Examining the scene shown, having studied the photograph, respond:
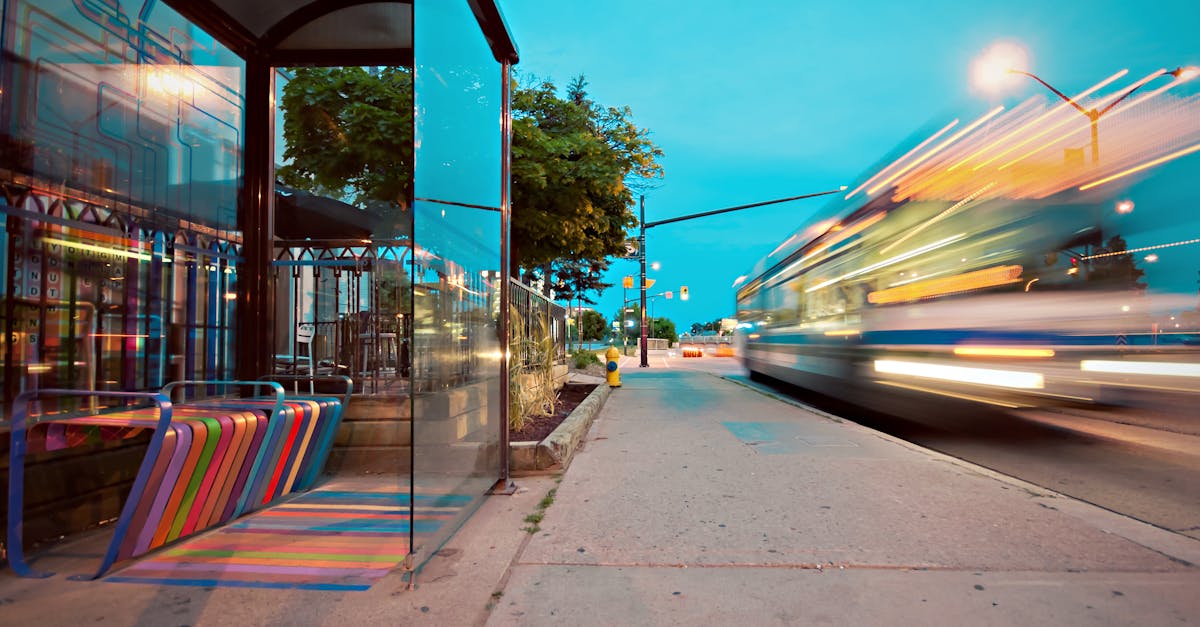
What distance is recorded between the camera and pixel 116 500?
421cm

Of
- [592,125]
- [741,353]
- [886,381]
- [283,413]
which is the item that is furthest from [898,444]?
[741,353]

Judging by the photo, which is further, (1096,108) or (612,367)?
(612,367)

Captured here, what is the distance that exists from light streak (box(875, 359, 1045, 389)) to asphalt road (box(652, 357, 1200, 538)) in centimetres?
33

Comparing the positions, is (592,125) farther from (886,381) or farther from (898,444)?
(898,444)

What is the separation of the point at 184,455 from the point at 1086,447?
9.25 metres

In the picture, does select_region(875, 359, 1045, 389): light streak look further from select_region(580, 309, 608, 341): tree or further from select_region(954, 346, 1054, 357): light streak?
select_region(580, 309, 608, 341): tree

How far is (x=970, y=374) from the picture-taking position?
279 inches

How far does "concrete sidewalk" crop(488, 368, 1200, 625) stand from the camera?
9.84 ft

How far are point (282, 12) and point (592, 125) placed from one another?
10813 mm

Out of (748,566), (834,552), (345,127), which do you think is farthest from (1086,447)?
(345,127)

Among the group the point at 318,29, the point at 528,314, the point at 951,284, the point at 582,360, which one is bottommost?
the point at 582,360

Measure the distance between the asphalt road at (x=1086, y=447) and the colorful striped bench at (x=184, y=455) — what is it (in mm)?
6262

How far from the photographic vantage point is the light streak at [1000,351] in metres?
6.38

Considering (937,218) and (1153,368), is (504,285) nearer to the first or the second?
(937,218)
